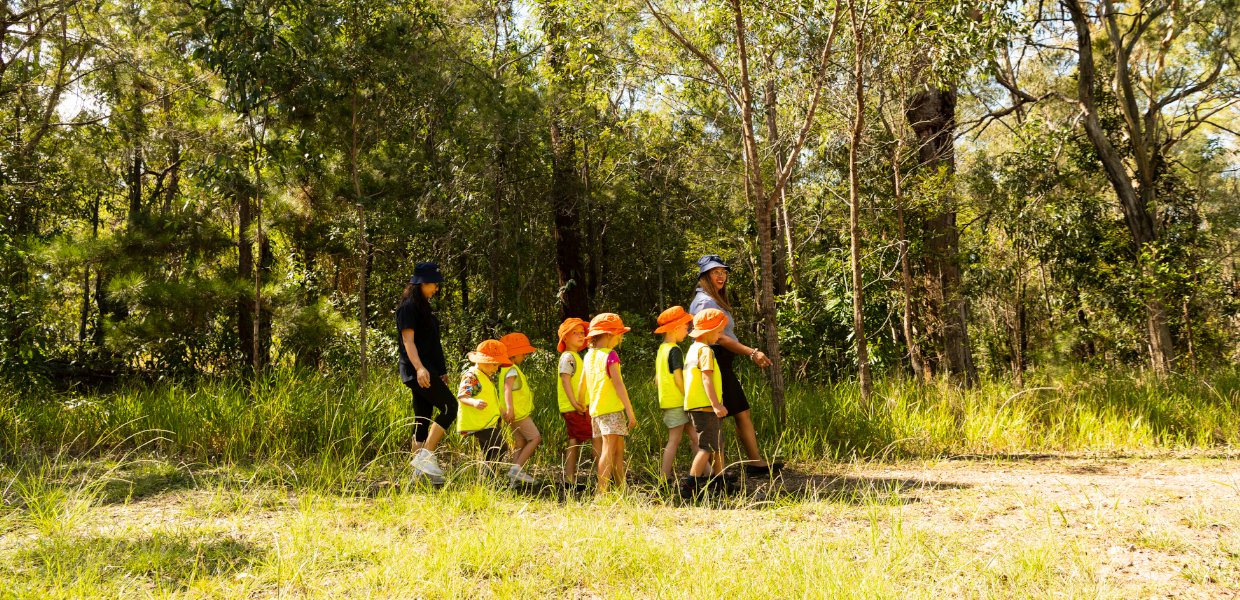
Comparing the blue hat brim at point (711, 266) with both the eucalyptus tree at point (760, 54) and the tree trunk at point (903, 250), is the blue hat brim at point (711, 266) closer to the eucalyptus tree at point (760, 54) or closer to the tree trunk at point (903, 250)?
the eucalyptus tree at point (760, 54)

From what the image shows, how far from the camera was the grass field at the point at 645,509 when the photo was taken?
3121mm

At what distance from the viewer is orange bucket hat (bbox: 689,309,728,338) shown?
190 inches

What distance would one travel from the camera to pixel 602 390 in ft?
15.4

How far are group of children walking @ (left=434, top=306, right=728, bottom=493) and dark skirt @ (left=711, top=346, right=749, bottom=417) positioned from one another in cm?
24

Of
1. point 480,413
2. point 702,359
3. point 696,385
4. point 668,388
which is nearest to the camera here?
point 702,359

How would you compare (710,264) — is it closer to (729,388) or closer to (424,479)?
(729,388)

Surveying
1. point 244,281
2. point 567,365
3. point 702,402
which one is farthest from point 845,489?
point 244,281

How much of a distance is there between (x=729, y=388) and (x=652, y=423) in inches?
64.0

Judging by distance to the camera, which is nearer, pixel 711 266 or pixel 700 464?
pixel 700 464

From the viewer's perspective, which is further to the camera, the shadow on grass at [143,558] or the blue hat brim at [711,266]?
the blue hat brim at [711,266]

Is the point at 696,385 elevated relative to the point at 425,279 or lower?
lower

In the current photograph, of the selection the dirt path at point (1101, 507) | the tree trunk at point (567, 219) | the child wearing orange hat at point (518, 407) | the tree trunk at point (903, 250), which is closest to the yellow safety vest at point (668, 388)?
the dirt path at point (1101, 507)

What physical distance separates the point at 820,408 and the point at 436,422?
3448 mm

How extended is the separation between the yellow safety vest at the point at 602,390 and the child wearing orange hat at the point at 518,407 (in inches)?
24.7
